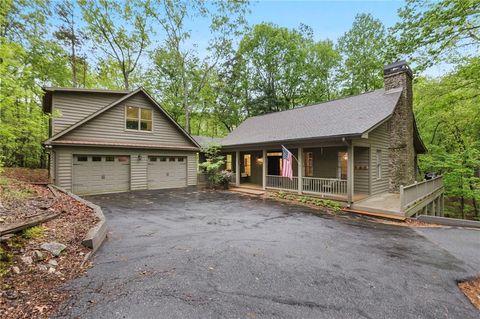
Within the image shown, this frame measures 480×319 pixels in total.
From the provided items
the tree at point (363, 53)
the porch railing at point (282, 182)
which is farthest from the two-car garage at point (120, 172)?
Result: the tree at point (363, 53)

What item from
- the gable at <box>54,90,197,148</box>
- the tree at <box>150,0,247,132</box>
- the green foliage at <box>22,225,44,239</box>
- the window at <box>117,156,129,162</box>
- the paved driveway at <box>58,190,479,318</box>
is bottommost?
the paved driveway at <box>58,190,479,318</box>

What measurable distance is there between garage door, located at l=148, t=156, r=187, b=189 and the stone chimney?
12.1 metres

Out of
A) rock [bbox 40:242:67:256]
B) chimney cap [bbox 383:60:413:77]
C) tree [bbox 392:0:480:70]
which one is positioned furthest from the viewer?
chimney cap [bbox 383:60:413:77]

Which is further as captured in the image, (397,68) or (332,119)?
(397,68)

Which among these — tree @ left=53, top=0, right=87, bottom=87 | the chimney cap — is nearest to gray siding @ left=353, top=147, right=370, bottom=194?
the chimney cap

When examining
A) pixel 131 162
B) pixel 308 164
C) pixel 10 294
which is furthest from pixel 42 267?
pixel 308 164

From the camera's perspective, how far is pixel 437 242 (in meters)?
5.60

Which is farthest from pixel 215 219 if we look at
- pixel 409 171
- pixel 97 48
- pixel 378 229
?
pixel 97 48

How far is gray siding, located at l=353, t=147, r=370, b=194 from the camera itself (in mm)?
10860

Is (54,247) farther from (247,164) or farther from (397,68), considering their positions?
(397,68)

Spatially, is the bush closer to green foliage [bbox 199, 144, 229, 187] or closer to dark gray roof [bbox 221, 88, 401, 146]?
dark gray roof [bbox 221, 88, 401, 146]

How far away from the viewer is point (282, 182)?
12227mm

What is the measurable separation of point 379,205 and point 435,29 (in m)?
6.80

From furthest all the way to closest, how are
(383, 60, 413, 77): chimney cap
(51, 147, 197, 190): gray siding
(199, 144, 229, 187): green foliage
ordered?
(199, 144, 229, 187): green foliage → (383, 60, 413, 77): chimney cap → (51, 147, 197, 190): gray siding
